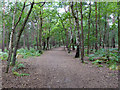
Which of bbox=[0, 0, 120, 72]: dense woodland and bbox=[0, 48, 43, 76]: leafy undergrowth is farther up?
bbox=[0, 0, 120, 72]: dense woodland

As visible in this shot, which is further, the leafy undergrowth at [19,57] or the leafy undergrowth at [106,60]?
the leafy undergrowth at [106,60]

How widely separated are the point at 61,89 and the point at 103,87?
1.74m

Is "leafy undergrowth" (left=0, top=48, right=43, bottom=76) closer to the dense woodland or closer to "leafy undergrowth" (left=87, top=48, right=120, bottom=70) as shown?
the dense woodland

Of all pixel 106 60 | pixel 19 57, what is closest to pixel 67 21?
pixel 106 60

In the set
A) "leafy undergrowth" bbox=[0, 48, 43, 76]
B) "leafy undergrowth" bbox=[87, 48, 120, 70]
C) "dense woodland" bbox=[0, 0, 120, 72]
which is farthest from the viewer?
"leafy undergrowth" bbox=[87, 48, 120, 70]

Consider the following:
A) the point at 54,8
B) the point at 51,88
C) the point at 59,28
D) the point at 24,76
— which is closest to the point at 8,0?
the point at 24,76

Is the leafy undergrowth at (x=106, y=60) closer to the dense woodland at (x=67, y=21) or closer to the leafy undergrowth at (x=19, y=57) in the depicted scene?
the dense woodland at (x=67, y=21)

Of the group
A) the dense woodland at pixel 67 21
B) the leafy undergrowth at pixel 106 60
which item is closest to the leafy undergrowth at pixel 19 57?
the dense woodland at pixel 67 21

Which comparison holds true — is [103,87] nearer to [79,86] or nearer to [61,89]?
[79,86]

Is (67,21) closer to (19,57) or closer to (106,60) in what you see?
(106,60)

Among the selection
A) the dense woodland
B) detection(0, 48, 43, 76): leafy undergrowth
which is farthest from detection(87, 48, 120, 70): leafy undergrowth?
detection(0, 48, 43, 76): leafy undergrowth

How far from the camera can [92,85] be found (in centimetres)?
459

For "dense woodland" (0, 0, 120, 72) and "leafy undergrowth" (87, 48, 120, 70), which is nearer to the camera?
"dense woodland" (0, 0, 120, 72)

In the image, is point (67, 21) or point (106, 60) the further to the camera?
point (67, 21)
